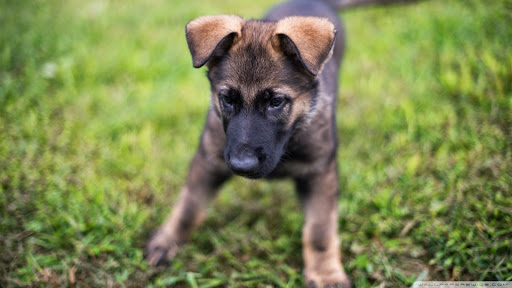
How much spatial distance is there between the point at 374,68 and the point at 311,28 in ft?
8.91

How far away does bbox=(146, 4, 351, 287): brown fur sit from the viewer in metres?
2.15

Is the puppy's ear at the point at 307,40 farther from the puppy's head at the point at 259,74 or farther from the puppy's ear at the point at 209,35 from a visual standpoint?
the puppy's ear at the point at 209,35

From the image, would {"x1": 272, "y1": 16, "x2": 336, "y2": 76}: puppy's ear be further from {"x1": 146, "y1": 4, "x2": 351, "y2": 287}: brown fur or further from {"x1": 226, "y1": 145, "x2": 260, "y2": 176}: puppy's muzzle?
{"x1": 226, "y1": 145, "x2": 260, "y2": 176}: puppy's muzzle

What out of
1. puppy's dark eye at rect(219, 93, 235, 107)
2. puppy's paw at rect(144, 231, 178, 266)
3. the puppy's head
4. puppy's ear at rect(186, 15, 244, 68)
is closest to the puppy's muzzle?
the puppy's head

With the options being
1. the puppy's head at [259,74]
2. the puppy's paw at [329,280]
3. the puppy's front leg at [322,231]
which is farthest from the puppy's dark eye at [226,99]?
the puppy's paw at [329,280]

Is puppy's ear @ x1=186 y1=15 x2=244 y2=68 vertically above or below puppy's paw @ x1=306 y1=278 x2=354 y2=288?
above

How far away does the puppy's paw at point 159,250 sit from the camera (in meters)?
2.75

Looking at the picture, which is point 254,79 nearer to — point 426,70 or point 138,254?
point 138,254

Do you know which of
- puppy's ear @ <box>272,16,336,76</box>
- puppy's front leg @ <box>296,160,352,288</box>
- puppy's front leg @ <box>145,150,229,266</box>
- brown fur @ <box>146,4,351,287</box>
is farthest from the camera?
puppy's front leg @ <box>145,150,229,266</box>

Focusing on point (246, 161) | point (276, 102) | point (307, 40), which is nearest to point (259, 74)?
point (276, 102)

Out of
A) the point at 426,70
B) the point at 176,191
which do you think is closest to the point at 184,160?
the point at 176,191

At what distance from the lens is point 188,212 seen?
2.80 meters

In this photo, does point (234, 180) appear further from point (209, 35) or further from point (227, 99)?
point (209, 35)

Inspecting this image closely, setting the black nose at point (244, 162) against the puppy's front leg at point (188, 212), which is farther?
the puppy's front leg at point (188, 212)
